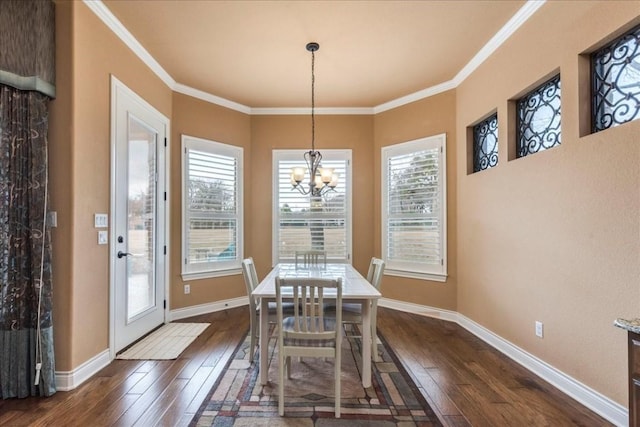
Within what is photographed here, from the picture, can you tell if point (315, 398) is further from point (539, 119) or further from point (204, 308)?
point (539, 119)

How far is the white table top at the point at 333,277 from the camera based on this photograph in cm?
246

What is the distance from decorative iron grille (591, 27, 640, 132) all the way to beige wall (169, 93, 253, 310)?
4.13 metres

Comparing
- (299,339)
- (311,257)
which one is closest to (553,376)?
(299,339)

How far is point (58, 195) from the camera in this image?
8.22 ft

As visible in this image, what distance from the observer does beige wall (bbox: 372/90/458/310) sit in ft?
14.2

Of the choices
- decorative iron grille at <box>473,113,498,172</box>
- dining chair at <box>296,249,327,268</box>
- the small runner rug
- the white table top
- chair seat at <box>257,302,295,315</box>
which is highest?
decorative iron grille at <box>473,113,498,172</box>

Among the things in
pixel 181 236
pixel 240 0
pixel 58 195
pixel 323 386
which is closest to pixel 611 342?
pixel 323 386

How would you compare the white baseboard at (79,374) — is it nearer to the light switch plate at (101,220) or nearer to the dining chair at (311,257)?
the light switch plate at (101,220)

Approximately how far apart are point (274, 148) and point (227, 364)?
128 inches

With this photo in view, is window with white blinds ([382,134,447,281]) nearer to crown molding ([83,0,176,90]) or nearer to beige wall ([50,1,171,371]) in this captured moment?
crown molding ([83,0,176,90])

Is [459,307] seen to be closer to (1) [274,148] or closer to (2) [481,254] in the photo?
(2) [481,254]

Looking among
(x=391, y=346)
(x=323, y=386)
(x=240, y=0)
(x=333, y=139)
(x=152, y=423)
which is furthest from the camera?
(x=333, y=139)

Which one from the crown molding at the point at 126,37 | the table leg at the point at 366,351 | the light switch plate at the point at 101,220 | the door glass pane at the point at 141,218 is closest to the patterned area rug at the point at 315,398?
the table leg at the point at 366,351

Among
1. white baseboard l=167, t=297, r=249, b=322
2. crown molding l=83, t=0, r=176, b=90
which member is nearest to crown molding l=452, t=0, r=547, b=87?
crown molding l=83, t=0, r=176, b=90
